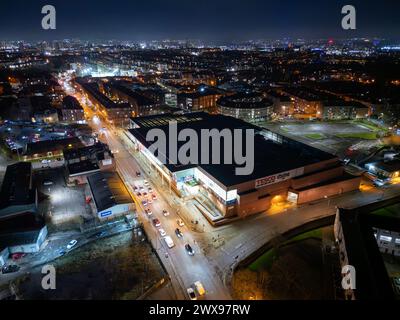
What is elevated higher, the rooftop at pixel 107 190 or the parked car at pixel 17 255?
the rooftop at pixel 107 190

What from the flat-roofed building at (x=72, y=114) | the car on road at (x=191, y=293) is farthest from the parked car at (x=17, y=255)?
the flat-roofed building at (x=72, y=114)

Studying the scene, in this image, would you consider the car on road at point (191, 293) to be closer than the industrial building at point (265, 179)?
Yes

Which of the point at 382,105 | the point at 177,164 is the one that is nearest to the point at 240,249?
the point at 177,164

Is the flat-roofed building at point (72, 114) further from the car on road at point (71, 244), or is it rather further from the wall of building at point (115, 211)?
the car on road at point (71, 244)

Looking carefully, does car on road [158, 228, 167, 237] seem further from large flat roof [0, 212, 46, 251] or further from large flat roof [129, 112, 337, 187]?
large flat roof [0, 212, 46, 251]

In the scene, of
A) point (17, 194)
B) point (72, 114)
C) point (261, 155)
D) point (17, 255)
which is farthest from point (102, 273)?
point (72, 114)

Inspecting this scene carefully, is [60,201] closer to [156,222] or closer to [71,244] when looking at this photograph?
[71,244]

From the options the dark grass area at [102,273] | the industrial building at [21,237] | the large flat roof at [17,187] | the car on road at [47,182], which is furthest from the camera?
the car on road at [47,182]
